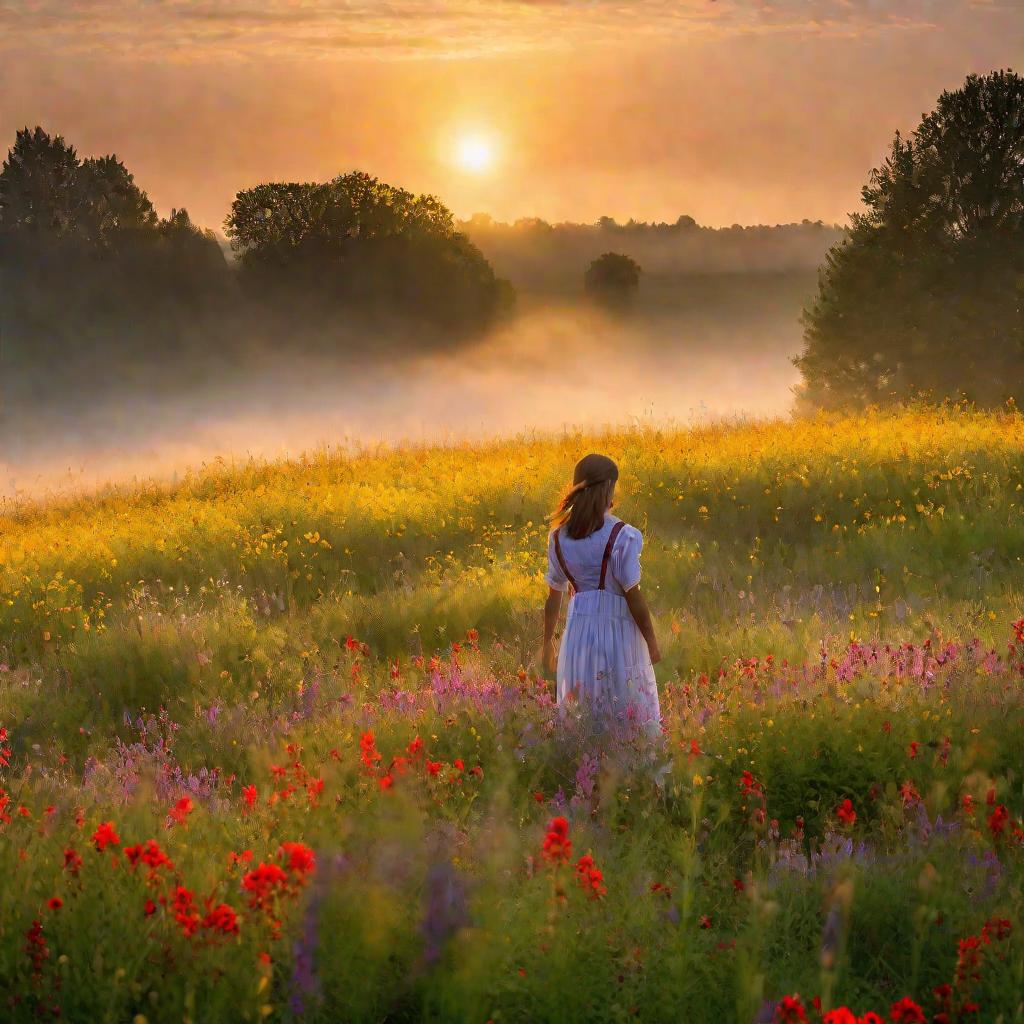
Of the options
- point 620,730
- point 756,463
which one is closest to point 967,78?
point 756,463

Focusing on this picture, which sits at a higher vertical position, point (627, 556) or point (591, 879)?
point (627, 556)

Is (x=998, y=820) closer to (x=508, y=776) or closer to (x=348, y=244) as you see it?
(x=508, y=776)

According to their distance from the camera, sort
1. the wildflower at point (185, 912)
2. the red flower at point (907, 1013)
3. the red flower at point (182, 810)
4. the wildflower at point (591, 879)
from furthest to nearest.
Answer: the red flower at point (182, 810) → the wildflower at point (591, 879) → the wildflower at point (185, 912) → the red flower at point (907, 1013)

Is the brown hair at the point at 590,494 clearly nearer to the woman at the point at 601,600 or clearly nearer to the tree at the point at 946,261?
the woman at the point at 601,600

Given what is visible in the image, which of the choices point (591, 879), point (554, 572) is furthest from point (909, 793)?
point (554, 572)

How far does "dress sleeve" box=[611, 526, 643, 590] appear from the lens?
5562mm

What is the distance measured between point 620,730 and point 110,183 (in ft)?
166

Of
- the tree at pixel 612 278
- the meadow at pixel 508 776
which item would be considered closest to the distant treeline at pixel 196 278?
the tree at pixel 612 278

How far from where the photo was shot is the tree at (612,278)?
68.4 metres

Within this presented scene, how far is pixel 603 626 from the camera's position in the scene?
18.7 feet

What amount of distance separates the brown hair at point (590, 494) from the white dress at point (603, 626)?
0.06 meters

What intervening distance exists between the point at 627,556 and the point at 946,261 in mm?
23627

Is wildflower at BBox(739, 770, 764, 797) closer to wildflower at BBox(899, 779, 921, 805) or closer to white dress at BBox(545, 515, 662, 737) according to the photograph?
wildflower at BBox(899, 779, 921, 805)

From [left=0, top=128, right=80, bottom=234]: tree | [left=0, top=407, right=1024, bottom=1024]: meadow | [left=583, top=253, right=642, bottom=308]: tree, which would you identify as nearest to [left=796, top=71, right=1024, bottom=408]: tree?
[left=0, top=407, right=1024, bottom=1024]: meadow
